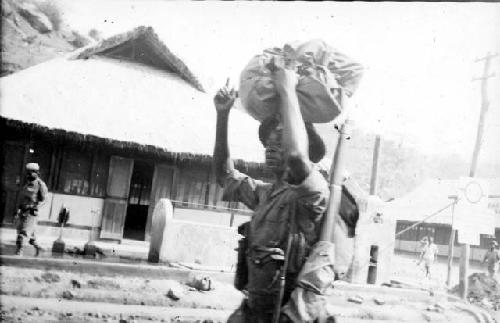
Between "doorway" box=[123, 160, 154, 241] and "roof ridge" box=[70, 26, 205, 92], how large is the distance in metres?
2.92

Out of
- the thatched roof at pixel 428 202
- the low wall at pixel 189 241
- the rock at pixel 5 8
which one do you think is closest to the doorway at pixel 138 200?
the low wall at pixel 189 241

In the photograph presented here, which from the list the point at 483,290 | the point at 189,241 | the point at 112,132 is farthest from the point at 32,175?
the point at 483,290

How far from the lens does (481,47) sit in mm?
3996

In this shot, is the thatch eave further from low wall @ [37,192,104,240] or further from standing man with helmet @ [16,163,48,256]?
standing man with helmet @ [16,163,48,256]

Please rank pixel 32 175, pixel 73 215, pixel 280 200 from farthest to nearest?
pixel 73 215
pixel 32 175
pixel 280 200

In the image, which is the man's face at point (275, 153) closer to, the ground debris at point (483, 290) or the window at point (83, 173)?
the window at point (83, 173)

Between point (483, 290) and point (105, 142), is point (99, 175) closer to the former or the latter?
point (105, 142)

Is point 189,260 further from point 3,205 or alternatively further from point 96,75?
point 96,75

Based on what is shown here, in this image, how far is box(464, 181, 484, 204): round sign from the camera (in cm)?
549

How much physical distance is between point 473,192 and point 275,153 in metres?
4.66

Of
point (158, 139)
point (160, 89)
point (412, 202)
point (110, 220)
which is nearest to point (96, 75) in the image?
point (160, 89)

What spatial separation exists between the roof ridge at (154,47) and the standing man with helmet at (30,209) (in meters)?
4.62

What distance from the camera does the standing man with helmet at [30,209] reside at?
721cm

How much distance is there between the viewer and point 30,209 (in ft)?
24.3
